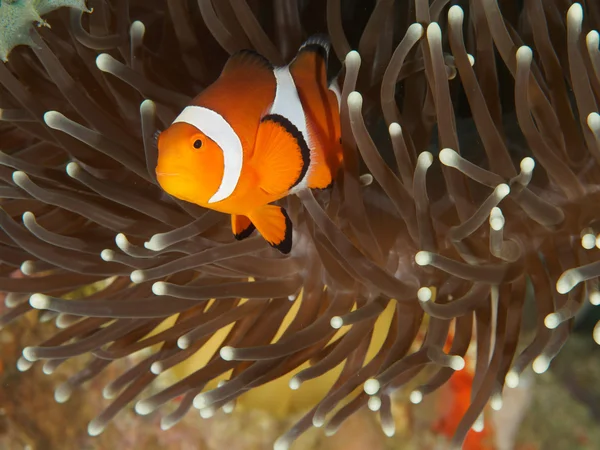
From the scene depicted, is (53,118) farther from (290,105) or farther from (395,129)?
(395,129)

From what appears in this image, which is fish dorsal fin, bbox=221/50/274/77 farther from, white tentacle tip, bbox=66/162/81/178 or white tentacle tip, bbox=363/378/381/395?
white tentacle tip, bbox=363/378/381/395

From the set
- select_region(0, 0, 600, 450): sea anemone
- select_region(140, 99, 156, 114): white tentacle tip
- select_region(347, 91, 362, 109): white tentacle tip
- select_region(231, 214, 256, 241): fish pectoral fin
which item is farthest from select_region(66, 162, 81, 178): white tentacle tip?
select_region(347, 91, 362, 109): white tentacle tip

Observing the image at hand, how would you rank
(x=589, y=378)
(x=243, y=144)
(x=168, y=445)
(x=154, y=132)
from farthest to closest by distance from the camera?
A: (x=168, y=445)
(x=589, y=378)
(x=154, y=132)
(x=243, y=144)

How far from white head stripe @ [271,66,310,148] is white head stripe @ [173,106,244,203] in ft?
0.27

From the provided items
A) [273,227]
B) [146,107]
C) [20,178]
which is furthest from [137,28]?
[273,227]

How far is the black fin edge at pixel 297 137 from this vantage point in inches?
28.7

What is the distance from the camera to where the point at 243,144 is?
71 centimetres

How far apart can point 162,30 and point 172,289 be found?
0.49 m

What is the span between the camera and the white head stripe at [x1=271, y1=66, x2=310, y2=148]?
2.49 feet

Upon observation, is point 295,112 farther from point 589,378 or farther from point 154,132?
point 589,378

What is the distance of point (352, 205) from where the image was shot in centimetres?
86

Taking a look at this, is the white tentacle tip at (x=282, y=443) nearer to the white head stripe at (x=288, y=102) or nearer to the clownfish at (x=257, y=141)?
the clownfish at (x=257, y=141)

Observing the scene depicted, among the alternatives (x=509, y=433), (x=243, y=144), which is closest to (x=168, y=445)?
(x=509, y=433)

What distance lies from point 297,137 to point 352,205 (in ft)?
0.53
